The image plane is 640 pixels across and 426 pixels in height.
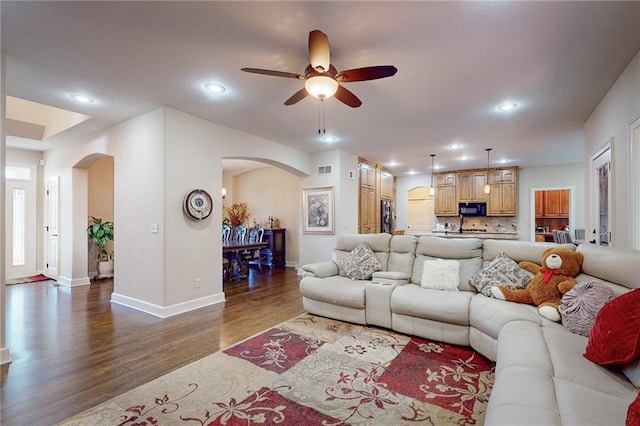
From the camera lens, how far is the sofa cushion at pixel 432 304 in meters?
2.80

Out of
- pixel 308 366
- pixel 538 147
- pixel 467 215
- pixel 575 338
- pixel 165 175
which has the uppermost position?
pixel 538 147

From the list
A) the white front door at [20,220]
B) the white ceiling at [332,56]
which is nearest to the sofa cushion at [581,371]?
the white ceiling at [332,56]

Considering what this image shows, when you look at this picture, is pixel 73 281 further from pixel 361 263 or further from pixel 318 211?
pixel 361 263

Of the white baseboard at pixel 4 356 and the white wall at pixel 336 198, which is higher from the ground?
the white wall at pixel 336 198

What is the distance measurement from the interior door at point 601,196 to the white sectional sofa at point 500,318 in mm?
1279

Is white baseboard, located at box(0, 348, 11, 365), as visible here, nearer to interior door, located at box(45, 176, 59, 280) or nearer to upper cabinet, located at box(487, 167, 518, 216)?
interior door, located at box(45, 176, 59, 280)

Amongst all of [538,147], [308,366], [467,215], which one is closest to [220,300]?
[308,366]

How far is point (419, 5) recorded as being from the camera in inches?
78.2

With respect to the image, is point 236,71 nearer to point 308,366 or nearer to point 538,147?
point 308,366

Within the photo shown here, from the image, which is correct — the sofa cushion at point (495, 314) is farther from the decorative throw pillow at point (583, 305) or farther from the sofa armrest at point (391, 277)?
the sofa armrest at point (391, 277)

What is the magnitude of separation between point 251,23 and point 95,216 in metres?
6.11

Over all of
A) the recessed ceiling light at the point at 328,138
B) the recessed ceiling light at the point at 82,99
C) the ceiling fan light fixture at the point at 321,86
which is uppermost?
the recessed ceiling light at the point at 82,99

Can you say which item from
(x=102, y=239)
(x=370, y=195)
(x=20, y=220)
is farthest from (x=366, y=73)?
(x=20, y=220)

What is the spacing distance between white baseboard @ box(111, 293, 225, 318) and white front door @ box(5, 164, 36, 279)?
3.54 metres
